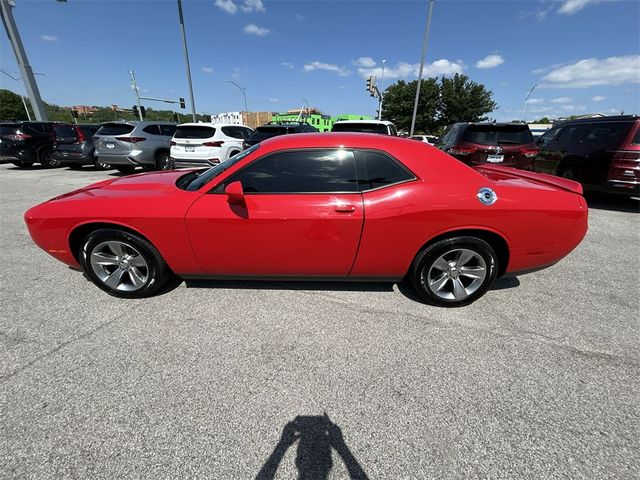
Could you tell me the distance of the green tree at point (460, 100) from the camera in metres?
45.4

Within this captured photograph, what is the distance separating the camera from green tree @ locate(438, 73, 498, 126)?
4538cm

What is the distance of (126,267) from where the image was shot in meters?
2.91

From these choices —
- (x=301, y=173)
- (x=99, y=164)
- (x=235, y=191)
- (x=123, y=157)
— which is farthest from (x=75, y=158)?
(x=301, y=173)

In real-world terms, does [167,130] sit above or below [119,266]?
above

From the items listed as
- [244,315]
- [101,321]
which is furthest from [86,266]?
[244,315]

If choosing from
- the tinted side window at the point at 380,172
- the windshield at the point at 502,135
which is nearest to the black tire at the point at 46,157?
the tinted side window at the point at 380,172

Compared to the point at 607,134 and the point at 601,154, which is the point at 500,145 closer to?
the point at 601,154

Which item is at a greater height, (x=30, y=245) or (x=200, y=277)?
(x=200, y=277)

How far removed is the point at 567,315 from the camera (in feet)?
9.27

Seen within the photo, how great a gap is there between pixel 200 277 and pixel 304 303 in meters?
1.01

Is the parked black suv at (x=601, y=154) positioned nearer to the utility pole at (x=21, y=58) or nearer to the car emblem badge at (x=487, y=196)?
the car emblem badge at (x=487, y=196)

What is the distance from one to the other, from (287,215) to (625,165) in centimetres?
674

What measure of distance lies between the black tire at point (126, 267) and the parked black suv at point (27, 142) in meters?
13.0

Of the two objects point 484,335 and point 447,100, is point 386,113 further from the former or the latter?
point 484,335
